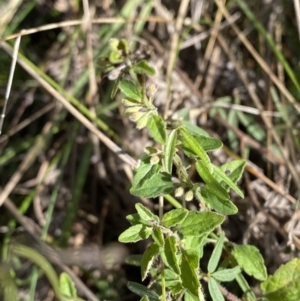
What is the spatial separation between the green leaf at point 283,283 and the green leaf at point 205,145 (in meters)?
0.31

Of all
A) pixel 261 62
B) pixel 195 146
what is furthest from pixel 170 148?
pixel 261 62

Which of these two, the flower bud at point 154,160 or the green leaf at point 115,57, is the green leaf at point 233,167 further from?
the green leaf at point 115,57

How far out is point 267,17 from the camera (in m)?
1.70

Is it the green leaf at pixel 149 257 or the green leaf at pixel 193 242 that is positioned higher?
the green leaf at pixel 149 257

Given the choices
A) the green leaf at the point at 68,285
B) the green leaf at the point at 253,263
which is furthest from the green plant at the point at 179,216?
the green leaf at the point at 68,285

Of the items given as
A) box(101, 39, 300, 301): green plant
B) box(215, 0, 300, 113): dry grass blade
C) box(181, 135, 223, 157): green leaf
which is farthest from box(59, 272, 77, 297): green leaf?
box(215, 0, 300, 113): dry grass blade

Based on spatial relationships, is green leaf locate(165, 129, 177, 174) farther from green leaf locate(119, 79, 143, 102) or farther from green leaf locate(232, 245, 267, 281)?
green leaf locate(232, 245, 267, 281)

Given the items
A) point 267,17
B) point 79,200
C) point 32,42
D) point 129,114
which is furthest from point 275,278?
point 32,42

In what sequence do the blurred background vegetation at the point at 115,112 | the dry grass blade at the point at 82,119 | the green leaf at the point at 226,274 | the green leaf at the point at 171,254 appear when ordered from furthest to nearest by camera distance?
the blurred background vegetation at the point at 115,112 → the dry grass blade at the point at 82,119 → the green leaf at the point at 226,274 → the green leaf at the point at 171,254

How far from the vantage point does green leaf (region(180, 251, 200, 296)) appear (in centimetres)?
88

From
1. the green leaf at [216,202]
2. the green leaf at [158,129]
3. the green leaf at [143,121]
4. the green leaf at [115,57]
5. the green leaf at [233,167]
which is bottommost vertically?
the green leaf at [233,167]

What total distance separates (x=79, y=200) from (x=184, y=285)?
826 mm

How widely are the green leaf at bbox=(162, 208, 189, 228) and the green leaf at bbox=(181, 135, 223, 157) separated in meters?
0.10

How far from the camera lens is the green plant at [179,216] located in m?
0.91
